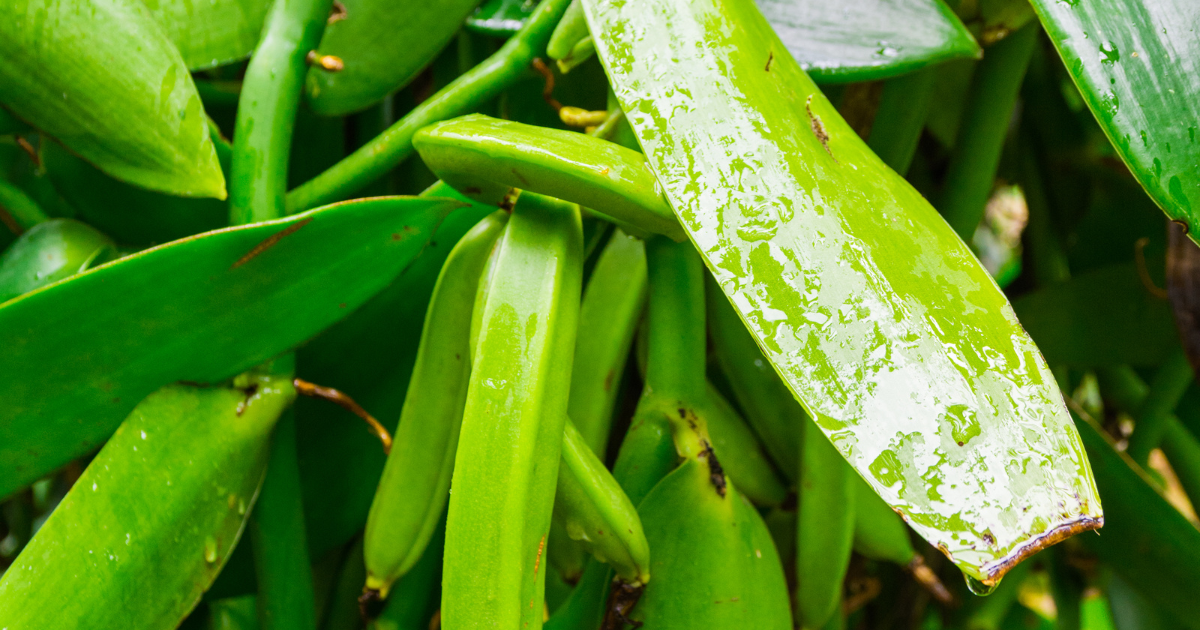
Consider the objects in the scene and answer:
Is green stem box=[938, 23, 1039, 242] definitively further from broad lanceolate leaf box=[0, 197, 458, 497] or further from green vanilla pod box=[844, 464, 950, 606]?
broad lanceolate leaf box=[0, 197, 458, 497]

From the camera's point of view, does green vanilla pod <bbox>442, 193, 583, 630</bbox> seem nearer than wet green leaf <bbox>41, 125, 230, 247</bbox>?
Yes

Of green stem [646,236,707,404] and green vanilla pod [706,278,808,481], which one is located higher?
green stem [646,236,707,404]

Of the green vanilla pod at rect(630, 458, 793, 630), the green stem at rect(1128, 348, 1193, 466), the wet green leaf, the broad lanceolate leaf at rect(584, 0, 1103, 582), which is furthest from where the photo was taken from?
the green stem at rect(1128, 348, 1193, 466)

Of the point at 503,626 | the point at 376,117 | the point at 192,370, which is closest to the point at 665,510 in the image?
the point at 503,626

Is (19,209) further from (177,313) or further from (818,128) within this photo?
(818,128)

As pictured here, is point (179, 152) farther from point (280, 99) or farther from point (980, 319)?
point (980, 319)

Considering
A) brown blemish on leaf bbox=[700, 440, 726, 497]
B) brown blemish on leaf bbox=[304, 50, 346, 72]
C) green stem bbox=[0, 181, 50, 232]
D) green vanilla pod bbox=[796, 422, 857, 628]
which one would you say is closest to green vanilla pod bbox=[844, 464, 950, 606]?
green vanilla pod bbox=[796, 422, 857, 628]

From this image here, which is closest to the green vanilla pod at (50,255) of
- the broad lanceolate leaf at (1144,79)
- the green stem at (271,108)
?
the green stem at (271,108)
